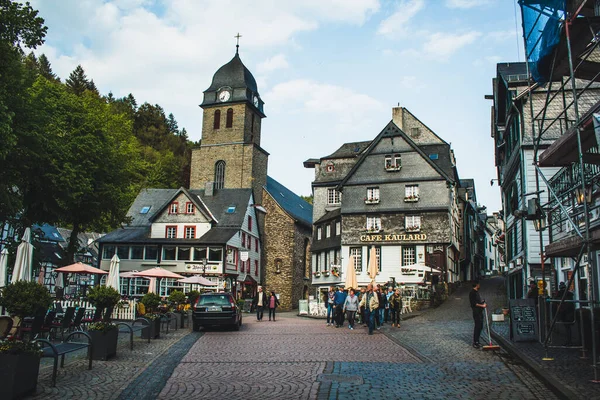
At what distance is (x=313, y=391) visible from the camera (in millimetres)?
8977

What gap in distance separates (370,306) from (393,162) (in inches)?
865

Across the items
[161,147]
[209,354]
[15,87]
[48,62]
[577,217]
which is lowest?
[209,354]

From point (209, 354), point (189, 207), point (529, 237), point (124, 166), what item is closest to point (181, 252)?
point (189, 207)

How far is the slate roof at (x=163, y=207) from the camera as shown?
48812mm

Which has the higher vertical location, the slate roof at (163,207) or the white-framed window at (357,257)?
the slate roof at (163,207)

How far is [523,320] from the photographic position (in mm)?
15234

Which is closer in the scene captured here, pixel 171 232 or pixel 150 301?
pixel 150 301

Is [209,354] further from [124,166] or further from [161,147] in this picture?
[161,147]

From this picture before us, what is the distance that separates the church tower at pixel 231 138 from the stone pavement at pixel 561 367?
145 ft

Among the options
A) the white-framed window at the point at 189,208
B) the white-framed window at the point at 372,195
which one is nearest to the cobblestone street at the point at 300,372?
the white-framed window at the point at 372,195

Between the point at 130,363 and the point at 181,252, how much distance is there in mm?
35956

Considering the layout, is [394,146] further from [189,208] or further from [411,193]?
[189,208]

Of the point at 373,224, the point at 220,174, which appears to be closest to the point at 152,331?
the point at 373,224

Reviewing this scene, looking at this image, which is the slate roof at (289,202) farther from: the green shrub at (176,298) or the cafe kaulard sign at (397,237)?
the green shrub at (176,298)
